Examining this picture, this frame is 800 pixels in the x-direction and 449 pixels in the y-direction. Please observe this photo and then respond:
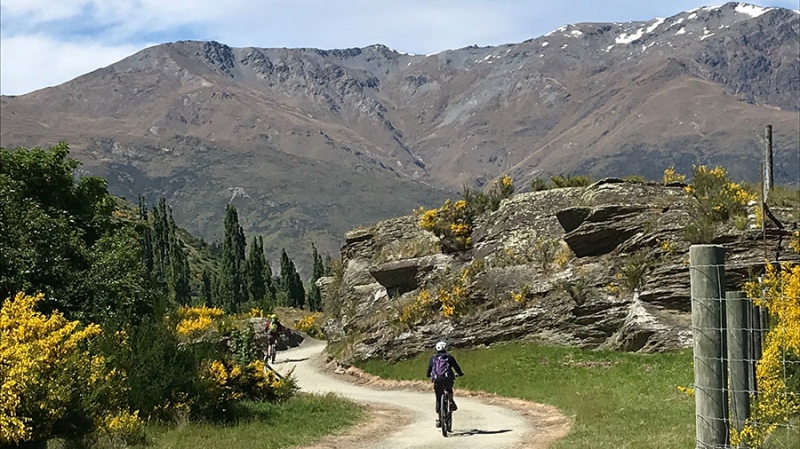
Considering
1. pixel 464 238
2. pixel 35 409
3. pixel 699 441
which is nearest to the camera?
pixel 699 441

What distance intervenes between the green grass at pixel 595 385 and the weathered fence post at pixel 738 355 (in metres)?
3.71

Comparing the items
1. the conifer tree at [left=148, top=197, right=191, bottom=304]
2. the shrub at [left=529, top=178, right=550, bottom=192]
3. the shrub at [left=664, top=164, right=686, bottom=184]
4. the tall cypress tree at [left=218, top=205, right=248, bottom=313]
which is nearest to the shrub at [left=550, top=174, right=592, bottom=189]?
the shrub at [left=529, top=178, right=550, bottom=192]

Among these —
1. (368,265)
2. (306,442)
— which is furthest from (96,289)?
(368,265)

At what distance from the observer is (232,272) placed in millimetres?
97750

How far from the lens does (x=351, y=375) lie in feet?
115

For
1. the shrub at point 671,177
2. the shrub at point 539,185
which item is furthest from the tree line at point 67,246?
the shrub at point 671,177

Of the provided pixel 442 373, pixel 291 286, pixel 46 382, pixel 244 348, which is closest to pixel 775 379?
pixel 442 373

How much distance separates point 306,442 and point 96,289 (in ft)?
27.9

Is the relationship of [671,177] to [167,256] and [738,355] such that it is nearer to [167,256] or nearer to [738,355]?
[738,355]

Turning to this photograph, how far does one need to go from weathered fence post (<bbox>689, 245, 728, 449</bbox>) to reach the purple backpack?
920 cm

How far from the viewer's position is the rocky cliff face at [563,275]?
1083 inches

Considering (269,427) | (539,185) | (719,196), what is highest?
(539,185)

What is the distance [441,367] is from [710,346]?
31.4 ft

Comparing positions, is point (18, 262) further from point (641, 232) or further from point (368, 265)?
point (368, 265)
